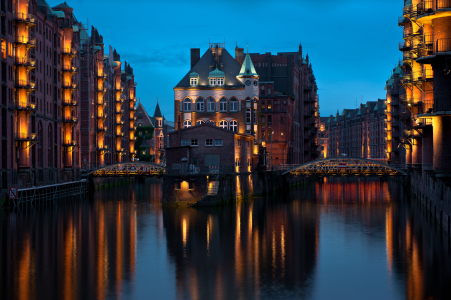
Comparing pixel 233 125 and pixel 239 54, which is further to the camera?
pixel 239 54

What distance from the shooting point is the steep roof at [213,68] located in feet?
324

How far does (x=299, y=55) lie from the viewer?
6137 inches

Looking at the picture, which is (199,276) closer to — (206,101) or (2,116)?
(2,116)

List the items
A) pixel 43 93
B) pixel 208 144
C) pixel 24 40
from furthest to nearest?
pixel 43 93 < pixel 208 144 < pixel 24 40

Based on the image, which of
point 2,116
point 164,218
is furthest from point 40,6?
point 164,218

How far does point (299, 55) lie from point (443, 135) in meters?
111

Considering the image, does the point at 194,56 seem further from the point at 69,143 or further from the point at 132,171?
the point at 69,143

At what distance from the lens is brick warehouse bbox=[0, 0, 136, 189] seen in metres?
72.3

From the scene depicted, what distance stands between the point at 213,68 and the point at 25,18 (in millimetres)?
33385

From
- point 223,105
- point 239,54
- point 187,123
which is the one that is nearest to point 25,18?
point 187,123

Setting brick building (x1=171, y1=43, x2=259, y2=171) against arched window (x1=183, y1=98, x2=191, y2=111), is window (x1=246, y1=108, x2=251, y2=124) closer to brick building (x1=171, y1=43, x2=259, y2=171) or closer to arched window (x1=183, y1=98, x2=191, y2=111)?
brick building (x1=171, y1=43, x2=259, y2=171)

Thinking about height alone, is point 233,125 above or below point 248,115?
below

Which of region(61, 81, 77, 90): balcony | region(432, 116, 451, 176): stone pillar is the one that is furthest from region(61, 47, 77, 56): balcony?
region(432, 116, 451, 176): stone pillar

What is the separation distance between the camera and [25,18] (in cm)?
7462
